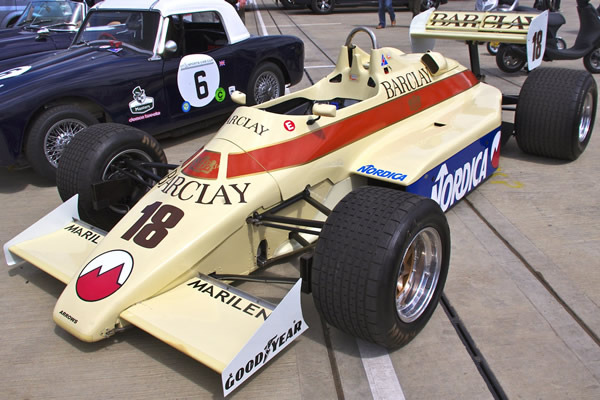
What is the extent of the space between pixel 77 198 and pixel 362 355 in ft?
7.59

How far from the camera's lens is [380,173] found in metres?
3.76

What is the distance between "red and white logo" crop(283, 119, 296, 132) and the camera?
144 inches

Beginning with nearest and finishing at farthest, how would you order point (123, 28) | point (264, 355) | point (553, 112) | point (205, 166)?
point (264, 355)
point (205, 166)
point (553, 112)
point (123, 28)

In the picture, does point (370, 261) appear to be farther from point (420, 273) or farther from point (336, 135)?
point (336, 135)

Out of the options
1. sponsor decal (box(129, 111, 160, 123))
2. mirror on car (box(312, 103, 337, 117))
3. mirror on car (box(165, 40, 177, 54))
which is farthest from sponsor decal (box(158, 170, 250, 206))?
mirror on car (box(165, 40, 177, 54))

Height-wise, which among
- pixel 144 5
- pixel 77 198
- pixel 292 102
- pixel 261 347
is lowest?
pixel 261 347

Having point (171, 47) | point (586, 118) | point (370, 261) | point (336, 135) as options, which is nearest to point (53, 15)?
point (171, 47)

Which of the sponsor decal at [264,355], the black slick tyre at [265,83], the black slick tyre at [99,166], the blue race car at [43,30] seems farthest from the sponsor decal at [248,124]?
the blue race car at [43,30]

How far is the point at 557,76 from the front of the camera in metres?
5.29

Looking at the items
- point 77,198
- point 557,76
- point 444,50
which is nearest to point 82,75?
point 77,198

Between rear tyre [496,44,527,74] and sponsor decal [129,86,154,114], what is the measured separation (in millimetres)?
6169

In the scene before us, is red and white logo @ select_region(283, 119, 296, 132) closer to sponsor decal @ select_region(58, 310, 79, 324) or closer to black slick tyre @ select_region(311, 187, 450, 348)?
black slick tyre @ select_region(311, 187, 450, 348)

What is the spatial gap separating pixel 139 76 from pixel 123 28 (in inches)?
39.2

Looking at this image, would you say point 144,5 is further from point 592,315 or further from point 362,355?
point 592,315
